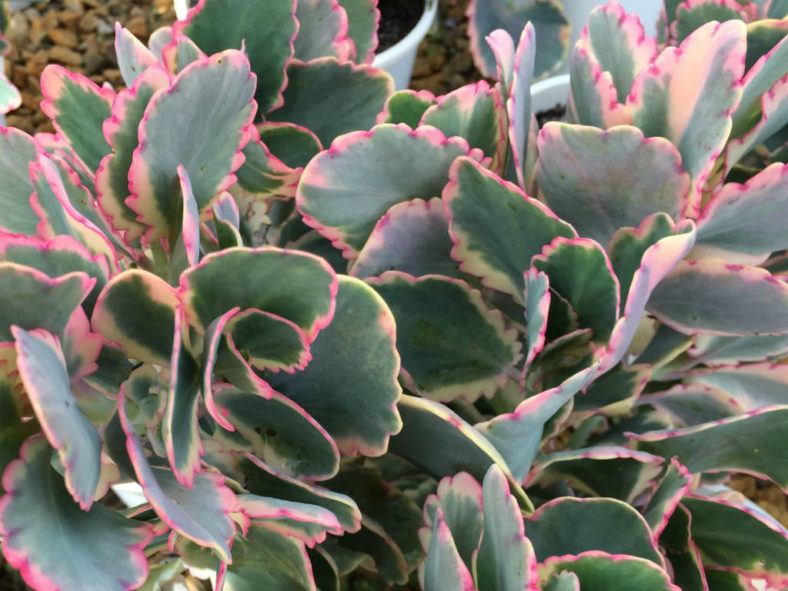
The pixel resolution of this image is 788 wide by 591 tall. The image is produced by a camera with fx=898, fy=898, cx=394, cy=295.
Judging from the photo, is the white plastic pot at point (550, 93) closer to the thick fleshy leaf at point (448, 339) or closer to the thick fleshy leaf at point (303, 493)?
the thick fleshy leaf at point (448, 339)

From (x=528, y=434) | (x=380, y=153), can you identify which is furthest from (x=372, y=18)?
(x=528, y=434)

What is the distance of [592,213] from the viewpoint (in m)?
0.42

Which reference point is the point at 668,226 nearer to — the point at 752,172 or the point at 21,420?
the point at 752,172

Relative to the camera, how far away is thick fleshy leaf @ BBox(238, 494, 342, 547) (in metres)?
0.33

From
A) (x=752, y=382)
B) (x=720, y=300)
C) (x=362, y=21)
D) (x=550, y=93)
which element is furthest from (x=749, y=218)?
(x=550, y=93)

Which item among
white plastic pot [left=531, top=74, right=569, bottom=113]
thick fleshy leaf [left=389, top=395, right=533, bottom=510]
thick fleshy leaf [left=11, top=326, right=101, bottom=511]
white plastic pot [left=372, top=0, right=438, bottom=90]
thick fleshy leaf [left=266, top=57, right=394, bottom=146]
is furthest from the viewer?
white plastic pot [left=372, top=0, right=438, bottom=90]

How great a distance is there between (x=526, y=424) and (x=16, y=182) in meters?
0.25

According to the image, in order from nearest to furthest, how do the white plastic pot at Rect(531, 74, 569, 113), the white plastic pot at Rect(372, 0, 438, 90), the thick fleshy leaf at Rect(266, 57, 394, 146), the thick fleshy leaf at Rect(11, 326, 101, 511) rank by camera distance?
→ the thick fleshy leaf at Rect(11, 326, 101, 511)
the thick fleshy leaf at Rect(266, 57, 394, 146)
the white plastic pot at Rect(531, 74, 569, 113)
the white plastic pot at Rect(372, 0, 438, 90)

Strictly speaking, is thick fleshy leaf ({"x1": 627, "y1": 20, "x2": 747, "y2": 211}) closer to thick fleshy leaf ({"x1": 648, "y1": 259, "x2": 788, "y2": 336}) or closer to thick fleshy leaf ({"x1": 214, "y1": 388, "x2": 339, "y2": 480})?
thick fleshy leaf ({"x1": 648, "y1": 259, "x2": 788, "y2": 336})

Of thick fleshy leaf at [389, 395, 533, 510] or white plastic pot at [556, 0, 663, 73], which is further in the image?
white plastic pot at [556, 0, 663, 73]

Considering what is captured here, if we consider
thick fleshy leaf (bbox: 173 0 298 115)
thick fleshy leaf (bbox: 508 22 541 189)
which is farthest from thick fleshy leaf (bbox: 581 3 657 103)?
thick fleshy leaf (bbox: 173 0 298 115)

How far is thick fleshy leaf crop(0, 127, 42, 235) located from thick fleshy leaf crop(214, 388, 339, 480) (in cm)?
12

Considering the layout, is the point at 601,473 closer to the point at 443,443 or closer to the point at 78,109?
the point at 443,443

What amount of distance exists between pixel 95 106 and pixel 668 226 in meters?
0.28
